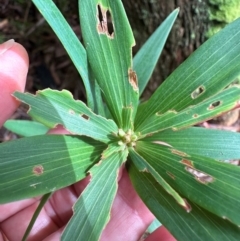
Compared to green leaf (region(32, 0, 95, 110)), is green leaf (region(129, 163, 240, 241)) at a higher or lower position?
lower

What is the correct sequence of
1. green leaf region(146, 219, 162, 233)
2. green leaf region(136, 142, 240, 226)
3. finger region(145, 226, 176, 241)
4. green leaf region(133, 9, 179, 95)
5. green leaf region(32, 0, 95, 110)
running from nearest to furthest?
green leaf region(136, 142, 240, 226)
green leaf region(32, 0, 95, 110)
finger region(145, 226, 176, 241)
green leaf region(133, 9, 179, 95)
green leaf region(146, 219, 162, 233)

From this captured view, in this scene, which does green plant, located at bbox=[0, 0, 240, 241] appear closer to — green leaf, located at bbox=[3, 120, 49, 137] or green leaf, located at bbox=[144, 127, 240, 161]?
green leaf, located at bbox=[144, 127, 240, 161]

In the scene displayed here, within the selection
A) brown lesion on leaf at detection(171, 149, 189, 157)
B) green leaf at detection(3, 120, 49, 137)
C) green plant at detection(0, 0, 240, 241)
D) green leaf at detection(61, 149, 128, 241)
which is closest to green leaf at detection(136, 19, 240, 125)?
green plant at detection(0, 0, 240, 241)

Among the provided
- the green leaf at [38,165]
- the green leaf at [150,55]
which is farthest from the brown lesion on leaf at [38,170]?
the green leaf at [150,55]

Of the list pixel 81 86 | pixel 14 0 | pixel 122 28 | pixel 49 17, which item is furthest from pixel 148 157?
pixel 14 0

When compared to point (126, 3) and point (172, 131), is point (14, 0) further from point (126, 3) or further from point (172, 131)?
point (172, 131)

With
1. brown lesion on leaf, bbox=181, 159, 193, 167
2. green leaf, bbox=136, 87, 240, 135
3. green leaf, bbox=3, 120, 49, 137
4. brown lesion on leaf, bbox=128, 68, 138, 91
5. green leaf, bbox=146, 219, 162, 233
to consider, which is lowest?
green leaf, bbox=146, 219, 162, 233

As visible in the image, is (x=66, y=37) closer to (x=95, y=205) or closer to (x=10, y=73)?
(x=10, y=73)

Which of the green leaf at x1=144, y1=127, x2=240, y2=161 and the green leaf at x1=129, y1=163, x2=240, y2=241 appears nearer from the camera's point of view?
the green leaf at x1=129, y1=163, x2=240, y2=241
